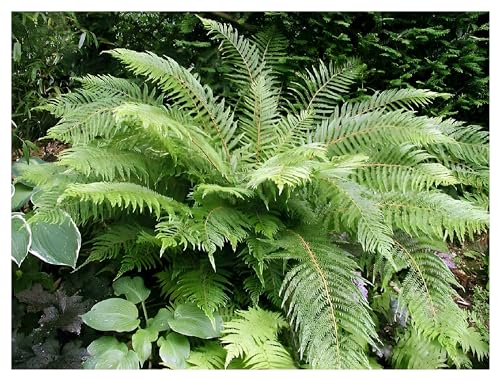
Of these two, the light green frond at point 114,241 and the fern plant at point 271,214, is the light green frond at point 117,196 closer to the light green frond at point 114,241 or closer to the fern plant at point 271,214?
the fern plant at point 271,214

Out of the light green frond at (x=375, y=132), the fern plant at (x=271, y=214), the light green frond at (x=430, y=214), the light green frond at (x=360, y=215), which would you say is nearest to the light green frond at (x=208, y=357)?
the fern plant at (x=271, y=214)

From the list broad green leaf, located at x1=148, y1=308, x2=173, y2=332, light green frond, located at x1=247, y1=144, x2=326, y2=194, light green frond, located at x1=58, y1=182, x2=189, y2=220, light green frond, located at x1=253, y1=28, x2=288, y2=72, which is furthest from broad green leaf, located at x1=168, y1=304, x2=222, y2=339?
light green frond, located at x1=253, y1=28, x2=288, y2=72

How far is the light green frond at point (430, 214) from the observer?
1.55 m

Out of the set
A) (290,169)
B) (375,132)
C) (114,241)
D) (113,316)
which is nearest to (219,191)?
(290,169)

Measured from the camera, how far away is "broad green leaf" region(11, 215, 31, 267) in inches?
56.4

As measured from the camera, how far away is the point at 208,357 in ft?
4.88

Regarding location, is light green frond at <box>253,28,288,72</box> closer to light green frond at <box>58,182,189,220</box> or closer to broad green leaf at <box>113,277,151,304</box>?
light green frond at <box>58,182,189,220</box>

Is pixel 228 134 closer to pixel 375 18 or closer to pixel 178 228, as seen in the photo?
pixel 178 228

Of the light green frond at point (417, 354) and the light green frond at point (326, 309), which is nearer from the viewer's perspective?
the light green frond at point (326, 309)

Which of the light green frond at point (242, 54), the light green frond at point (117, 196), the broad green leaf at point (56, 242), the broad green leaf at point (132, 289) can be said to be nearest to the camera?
the light green frond at point (117, 196)

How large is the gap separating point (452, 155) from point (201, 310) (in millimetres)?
1382

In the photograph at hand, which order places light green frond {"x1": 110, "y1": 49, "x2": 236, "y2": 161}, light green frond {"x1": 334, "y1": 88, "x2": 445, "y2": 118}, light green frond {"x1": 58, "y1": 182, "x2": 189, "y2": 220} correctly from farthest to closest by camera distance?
light green frond {"x1": 334, "y1": 88, "x2": 445, "y2": 118} → light green frond {"x1": 110, "y1": 49, "x2": 236, "y2": 161} → light green frond {"x1": 58, "y1": 182, "x2": 189, "y2": 220}

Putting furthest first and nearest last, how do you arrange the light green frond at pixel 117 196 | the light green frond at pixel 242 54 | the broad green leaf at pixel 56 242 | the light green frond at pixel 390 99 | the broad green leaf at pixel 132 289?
the light green frond at pixel 242 54, the light green frond at pixel 390 99, the broad green leaf at pixel 132 289, the broad green leaf at pixel 56 242, the light green frond at pixel 117 196

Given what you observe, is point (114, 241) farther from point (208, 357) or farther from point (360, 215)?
point (360, 215)
